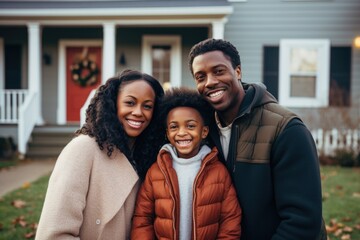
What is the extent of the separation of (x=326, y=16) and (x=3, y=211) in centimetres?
963

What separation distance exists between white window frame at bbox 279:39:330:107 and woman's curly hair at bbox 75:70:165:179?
29.6ft

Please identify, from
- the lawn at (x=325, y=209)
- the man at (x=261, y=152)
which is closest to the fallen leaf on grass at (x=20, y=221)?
the lawn at (x=325, y=209)

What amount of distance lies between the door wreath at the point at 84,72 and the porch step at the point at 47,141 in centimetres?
195

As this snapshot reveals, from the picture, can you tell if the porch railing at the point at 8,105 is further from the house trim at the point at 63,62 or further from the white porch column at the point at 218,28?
the white porch column at the point at 218,28

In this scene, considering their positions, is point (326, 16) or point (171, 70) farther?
point (171, 70)

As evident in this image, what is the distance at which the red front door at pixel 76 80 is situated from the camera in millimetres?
12055

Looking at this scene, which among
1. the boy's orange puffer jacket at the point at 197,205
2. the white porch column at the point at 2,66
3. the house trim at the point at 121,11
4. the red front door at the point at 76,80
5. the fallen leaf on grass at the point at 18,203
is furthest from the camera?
the red front door at the point at 76,80

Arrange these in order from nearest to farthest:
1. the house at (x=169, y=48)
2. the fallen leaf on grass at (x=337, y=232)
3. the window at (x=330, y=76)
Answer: the fallen leaf on grass at (x=337, y=232)
the house at (x=169, y=48)
the window at (x=330, y=76)

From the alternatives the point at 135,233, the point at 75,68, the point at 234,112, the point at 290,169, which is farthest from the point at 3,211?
the point at 75,68

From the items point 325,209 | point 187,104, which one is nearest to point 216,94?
point 187,104

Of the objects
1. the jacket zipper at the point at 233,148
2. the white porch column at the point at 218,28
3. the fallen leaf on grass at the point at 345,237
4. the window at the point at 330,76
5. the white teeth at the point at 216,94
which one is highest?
the white porch column at the point at 218,28

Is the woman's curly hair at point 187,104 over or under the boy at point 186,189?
over

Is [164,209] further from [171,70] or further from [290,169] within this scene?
[171,70]

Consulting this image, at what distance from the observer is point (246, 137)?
7.62 feet
